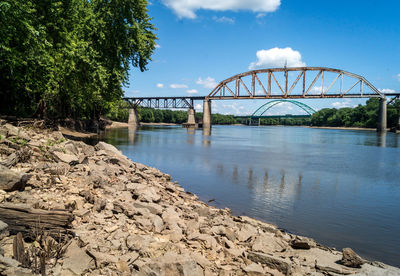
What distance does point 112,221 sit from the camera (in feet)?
22.9

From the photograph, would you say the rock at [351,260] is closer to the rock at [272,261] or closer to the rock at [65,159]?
the rock at [272,261]

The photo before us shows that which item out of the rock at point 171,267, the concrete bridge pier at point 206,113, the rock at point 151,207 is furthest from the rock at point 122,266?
the concrete bridge pier at point 206,113

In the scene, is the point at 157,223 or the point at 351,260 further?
the point at 157,223

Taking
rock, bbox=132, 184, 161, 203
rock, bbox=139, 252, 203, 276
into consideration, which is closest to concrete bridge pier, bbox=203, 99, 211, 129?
rock, bbox=132, 184, 161, 203

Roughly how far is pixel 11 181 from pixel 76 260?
3.08 m

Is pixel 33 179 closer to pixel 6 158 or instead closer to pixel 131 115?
pixel 6 158

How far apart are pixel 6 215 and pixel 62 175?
3445mm

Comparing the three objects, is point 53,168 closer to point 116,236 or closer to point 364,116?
point 116,236

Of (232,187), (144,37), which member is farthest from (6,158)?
(144,37)

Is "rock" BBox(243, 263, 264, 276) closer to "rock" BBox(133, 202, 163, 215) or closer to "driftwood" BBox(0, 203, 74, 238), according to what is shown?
"rock" BBox(133, 202, 163, 215)

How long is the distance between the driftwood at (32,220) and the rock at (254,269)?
12.9 feet

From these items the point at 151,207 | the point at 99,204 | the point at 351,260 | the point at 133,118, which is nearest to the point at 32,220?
the point at 99,204

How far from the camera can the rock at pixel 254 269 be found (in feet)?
19.8

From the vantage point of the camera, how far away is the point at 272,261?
21.4 ft
